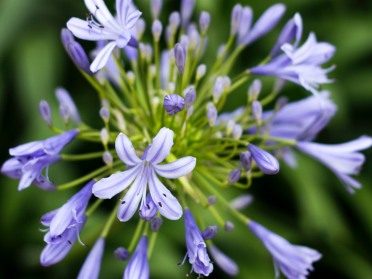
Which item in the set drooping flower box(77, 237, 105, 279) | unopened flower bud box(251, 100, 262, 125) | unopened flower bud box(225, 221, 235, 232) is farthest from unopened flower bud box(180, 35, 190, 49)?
drooping flower box(77, 237, 105, 279)

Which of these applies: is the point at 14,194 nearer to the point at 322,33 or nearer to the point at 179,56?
the point at 179,56

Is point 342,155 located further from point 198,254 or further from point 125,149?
point 125,149

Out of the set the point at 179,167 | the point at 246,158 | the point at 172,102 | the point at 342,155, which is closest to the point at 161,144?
the point at 179,167

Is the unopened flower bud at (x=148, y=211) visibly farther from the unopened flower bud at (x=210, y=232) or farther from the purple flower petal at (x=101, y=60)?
the purple flower petal at (x=101, y=60)

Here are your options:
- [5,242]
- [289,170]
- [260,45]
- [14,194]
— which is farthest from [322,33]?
[5,242]

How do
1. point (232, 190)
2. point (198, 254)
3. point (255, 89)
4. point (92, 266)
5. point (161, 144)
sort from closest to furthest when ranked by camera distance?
point (161, 144), point (198, 254), point (92, 266), point (255, 89), point (232, 190)
